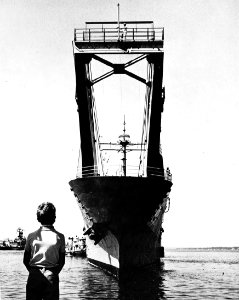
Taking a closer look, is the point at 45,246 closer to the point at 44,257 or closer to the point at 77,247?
the point at 44,257

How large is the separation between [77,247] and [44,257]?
154ft

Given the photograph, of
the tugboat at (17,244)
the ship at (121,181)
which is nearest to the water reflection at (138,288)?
the ship at (121,181)

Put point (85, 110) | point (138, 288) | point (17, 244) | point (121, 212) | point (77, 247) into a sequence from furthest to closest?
1. point (17, 244)
2. point (77, 247)
3. point (85, 110)
4. point (121, 212)
5. point (138, 288)

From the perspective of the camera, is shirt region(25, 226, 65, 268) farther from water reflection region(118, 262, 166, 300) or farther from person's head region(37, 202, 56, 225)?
water reflection region(118, 262, 166, 300)

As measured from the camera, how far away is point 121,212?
17.0 metres

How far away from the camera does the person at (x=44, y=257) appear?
11.7ft

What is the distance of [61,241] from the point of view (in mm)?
3705

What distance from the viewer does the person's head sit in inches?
145

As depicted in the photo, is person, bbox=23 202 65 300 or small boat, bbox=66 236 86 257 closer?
person, bbox=23 202 65 300

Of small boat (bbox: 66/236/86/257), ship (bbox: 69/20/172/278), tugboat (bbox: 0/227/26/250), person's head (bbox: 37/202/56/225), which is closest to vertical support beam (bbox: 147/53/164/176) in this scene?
ship (bbox: 69/20/172/278)

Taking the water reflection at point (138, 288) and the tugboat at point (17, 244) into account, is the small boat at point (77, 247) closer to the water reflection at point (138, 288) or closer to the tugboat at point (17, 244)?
the water reflection at point (138, 288)

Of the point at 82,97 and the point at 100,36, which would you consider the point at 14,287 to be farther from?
the point at 100,36

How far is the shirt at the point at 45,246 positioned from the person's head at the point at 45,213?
0.06m

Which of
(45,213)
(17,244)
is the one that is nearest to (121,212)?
(45,213)
